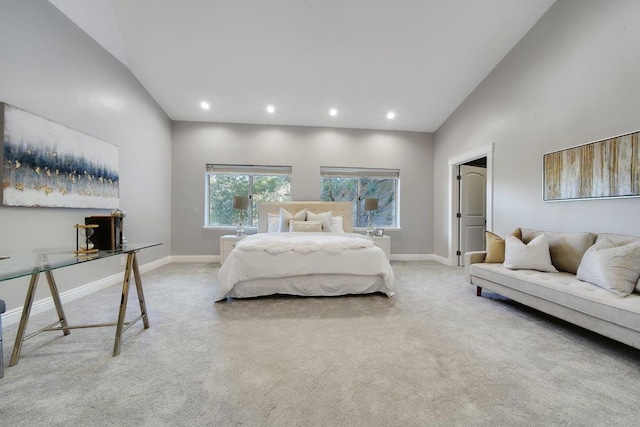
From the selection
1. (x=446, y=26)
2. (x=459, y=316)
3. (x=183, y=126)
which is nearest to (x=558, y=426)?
(x=459, y=316)

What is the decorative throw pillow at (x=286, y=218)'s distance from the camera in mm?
4527

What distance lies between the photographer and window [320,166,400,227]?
5438 mm

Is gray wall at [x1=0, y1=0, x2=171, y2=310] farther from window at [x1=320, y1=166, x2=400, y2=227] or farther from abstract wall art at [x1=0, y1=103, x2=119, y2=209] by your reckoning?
window at [x1=320, y1=166, x2=400, y2=227]

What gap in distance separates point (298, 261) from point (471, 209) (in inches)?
149

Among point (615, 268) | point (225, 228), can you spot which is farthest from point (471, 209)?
point (225, 228)

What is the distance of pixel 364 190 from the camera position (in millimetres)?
5555

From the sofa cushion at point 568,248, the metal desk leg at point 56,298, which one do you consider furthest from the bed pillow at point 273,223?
the sofa cushion at point 568,248

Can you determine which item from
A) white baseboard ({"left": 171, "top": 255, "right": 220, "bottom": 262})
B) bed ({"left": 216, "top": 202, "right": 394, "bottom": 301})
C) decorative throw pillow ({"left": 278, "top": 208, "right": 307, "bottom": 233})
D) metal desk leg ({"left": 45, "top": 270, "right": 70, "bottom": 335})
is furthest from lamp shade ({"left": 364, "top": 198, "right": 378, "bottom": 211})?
metal desk leg ({"left": 45, "top": 270, "right": 70, "bottom": 335})

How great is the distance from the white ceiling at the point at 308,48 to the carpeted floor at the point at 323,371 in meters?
3.32

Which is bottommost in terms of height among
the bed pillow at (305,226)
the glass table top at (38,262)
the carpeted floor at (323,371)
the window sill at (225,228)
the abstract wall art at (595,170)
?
the carpeted floor at (323,371)

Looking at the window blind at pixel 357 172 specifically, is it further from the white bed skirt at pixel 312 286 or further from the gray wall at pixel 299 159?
the white bed skirt at pixel 312 286

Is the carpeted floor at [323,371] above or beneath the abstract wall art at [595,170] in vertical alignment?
beneath

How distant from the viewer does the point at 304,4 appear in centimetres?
297

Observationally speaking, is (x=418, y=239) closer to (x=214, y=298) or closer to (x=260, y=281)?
(x=260, y=281)
